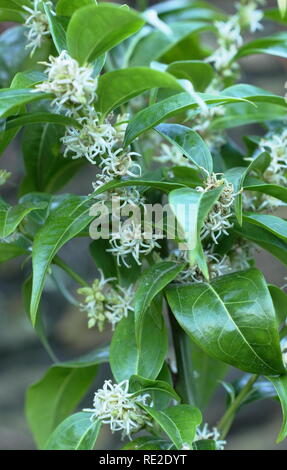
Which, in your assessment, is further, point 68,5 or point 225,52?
point 225,52

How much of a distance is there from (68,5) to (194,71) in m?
0.19

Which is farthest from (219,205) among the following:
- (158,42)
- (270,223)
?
(158,42)

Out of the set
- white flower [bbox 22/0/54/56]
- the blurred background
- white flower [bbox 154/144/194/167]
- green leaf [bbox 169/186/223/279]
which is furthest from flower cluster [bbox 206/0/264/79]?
the blurred background

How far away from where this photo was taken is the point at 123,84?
19.2 inches

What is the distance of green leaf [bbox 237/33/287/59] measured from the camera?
0.71 m

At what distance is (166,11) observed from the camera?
0.93 meters

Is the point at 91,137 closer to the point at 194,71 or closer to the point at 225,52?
the point at 194,71

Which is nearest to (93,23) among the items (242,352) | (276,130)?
(242,352)

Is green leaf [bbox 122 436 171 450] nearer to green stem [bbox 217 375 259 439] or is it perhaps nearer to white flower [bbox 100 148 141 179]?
green stem [bbox 217 375 259 439]

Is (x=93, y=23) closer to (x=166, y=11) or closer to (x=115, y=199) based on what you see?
(x=115, y=199)

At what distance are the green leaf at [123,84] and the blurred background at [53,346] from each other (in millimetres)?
1189

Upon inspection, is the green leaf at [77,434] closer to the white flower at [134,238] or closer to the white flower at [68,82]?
the white flower at [134,238]
